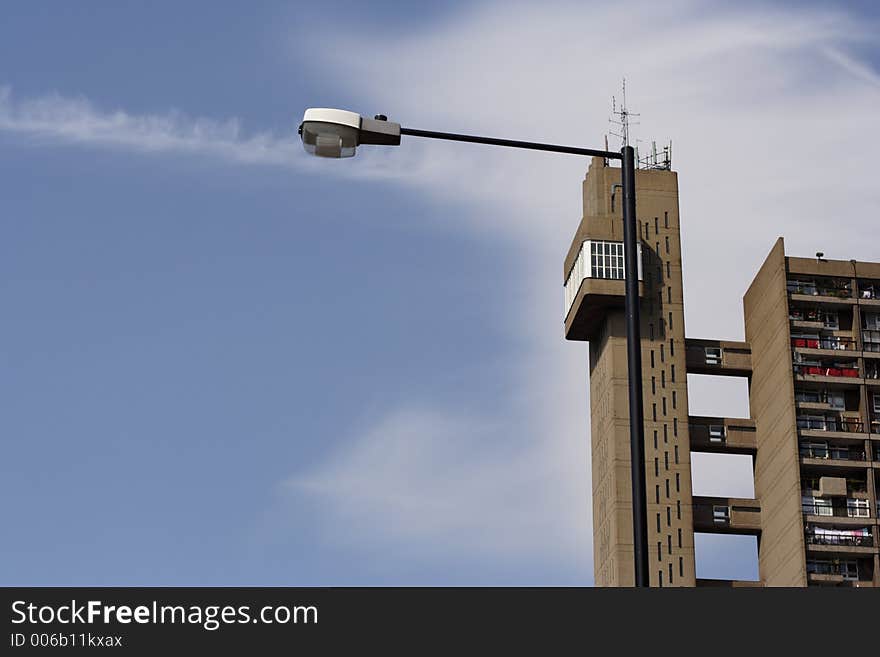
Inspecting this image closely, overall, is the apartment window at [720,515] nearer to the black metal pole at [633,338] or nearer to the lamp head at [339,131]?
the black metal pole at [633,338]

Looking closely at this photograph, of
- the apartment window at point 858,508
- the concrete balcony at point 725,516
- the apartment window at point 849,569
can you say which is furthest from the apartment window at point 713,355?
the apartment window at point 849,569

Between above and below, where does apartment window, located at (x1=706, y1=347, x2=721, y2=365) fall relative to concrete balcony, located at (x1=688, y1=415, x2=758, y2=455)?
above

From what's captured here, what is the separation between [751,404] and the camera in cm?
12788

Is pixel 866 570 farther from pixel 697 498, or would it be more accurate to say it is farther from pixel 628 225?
pixel 628 225

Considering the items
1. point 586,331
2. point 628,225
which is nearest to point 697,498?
point 586,331

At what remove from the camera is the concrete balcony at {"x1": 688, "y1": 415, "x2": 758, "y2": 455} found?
123250 millimetres

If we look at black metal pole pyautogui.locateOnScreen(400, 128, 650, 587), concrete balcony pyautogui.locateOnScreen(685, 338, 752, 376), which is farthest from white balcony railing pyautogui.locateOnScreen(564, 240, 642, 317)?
black metal pole pyautogui.locateOnScreen(400, 128, 650, 587)

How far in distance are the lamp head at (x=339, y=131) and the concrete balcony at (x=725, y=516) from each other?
104 m

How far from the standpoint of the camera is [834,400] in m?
122

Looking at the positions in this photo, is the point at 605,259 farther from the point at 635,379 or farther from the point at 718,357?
the point at 635,379

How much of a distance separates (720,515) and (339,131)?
106 m

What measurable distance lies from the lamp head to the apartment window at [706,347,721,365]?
110m

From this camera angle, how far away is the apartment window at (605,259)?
4855 inches

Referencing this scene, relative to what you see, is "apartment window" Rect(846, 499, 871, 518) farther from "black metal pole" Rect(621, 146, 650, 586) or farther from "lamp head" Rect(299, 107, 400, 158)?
"lamp head" Rect(299, 107, 400, 158)
